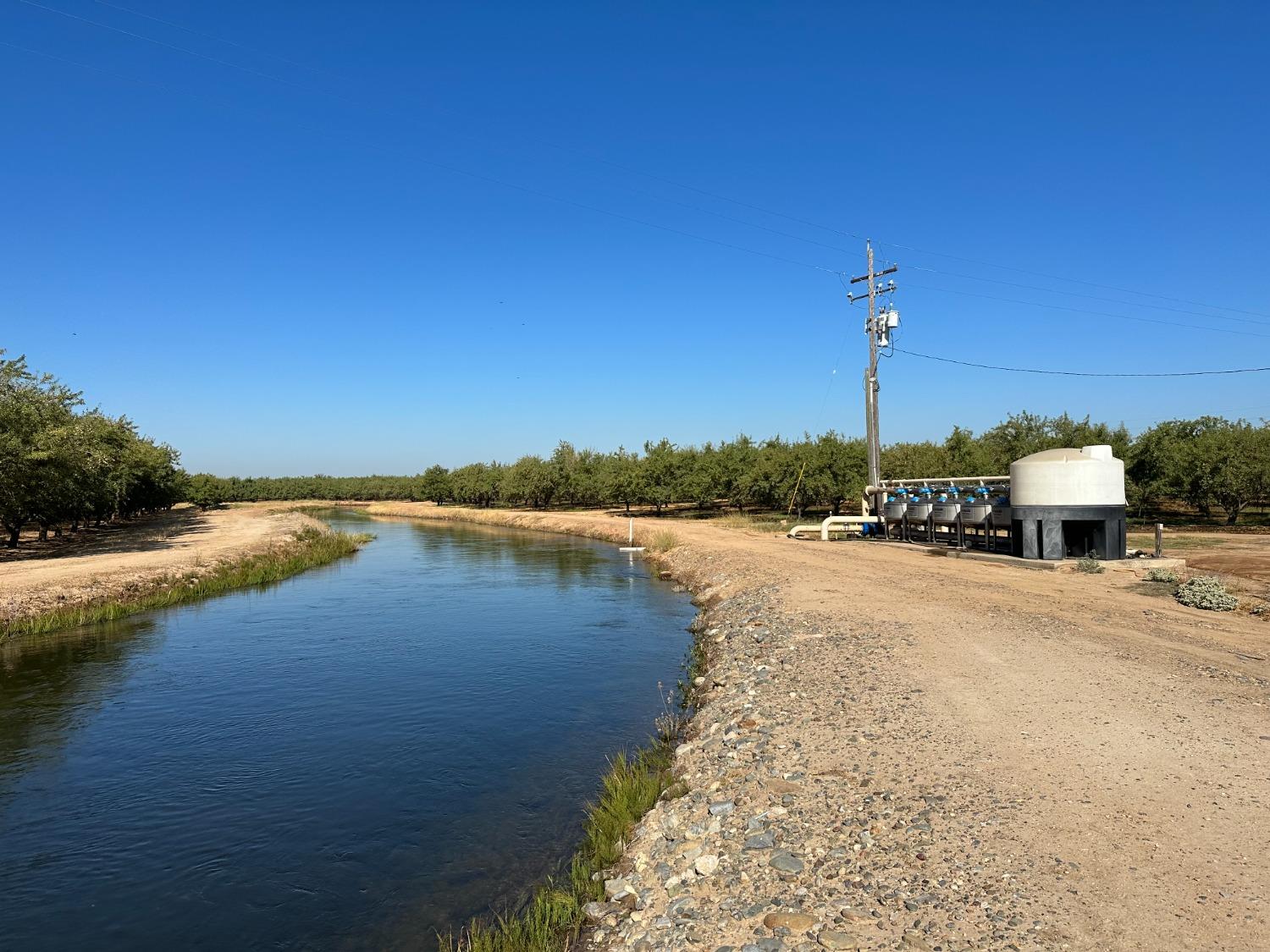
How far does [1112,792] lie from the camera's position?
6.88 m

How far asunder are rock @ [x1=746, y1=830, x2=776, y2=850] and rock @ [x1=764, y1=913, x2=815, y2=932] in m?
1.08

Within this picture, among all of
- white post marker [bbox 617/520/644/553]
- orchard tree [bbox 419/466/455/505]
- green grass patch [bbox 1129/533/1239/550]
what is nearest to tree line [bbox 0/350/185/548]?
white post marker [bbox 617/520/644/553]

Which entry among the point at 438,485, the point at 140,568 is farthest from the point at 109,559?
the point at 438,485

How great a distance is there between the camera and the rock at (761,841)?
6680 millimetres

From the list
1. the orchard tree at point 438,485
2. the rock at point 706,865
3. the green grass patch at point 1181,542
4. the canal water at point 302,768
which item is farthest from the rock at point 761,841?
the orchard tree at point 438,485

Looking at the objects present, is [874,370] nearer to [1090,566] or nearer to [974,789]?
[1090,566]

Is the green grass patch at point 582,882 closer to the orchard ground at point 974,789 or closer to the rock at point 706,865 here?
the orchard ground at point 974,789

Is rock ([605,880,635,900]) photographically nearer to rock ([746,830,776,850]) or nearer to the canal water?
rock ([746,830,776,850])

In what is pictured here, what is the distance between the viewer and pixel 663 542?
1635 inches

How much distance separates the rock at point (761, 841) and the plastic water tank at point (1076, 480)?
20159 mm

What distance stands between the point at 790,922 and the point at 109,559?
37028 mm

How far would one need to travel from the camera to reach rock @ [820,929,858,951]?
5.06 meters

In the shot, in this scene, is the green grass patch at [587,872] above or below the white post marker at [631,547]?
below

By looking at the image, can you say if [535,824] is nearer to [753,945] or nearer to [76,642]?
[753,945]
